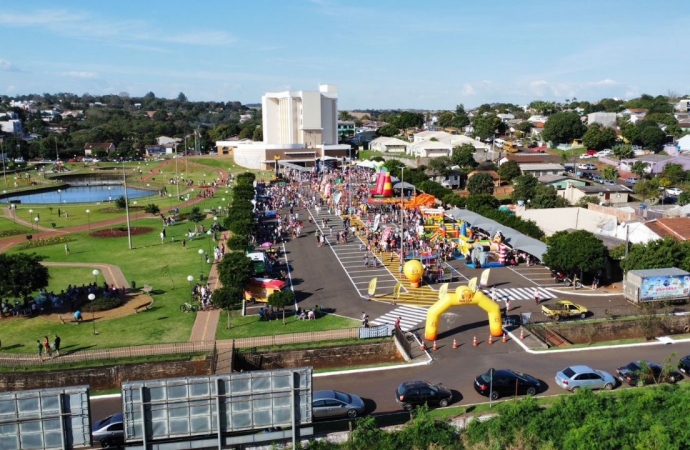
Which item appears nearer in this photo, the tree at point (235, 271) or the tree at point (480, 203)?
the tree at point (235, 271)

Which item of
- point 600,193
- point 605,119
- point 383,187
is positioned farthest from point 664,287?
point 605,119

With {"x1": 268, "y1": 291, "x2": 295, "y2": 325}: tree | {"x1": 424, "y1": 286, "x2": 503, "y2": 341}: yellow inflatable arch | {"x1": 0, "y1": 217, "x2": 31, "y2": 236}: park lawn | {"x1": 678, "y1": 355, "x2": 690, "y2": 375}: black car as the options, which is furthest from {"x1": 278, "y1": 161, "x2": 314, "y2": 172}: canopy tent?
{"x1": 678, "y1": 355, "x2": 690, "y2": 375}: black car

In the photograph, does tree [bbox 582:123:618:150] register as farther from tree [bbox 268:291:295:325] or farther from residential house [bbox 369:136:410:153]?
tree [bbox 268:291:295:325]

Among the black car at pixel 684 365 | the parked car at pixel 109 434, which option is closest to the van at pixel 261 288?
the parked car at pixel 109 434

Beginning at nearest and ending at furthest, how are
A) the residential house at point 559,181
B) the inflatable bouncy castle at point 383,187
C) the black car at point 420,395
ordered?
1. the black car at point 420,395
2. the inflatable bouncy castle at point 383,187
3. the residential house at point 559,181

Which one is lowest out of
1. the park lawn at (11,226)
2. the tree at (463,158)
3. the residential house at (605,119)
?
the park lawn at (11,226)

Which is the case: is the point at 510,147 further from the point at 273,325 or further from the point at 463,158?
the point at 273,325

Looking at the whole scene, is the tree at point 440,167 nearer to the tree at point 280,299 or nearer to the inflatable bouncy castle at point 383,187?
the inflatable bouncy castle at point 383,187
